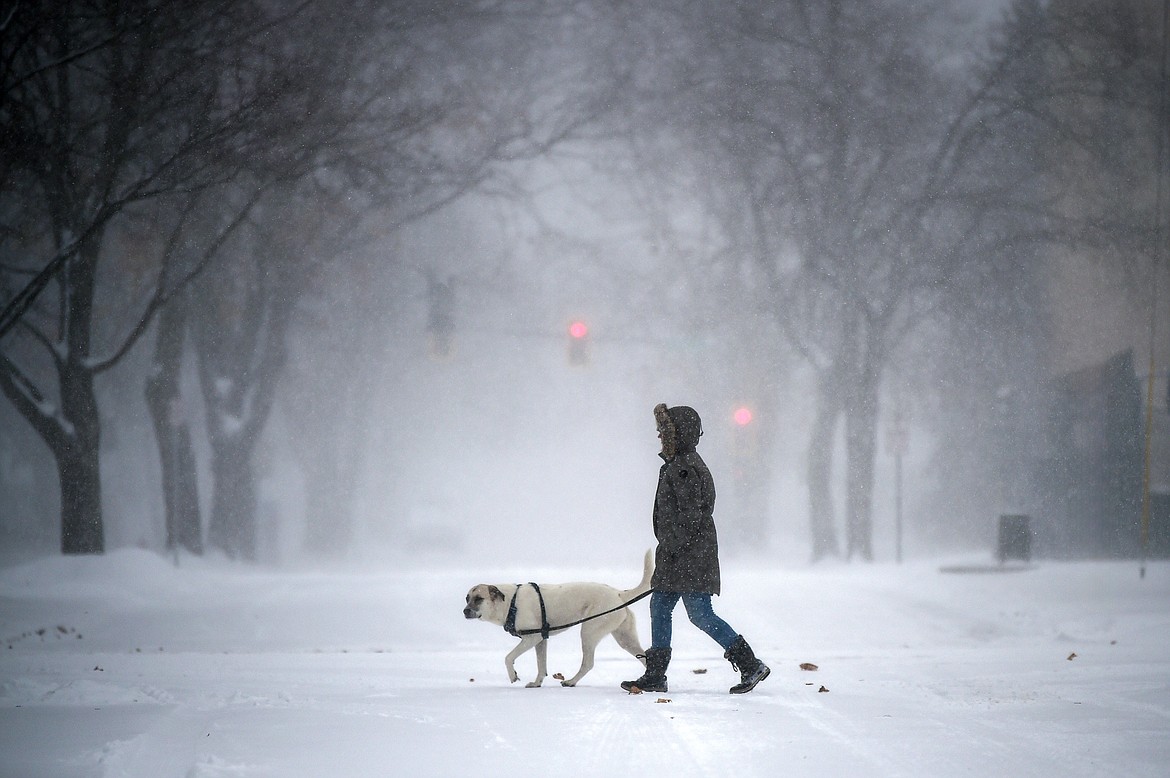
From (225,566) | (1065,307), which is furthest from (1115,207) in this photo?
(225,566)

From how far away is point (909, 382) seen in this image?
3152 cm

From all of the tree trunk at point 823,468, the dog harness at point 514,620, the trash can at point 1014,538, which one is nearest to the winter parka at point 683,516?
the dog harness at point 514,620

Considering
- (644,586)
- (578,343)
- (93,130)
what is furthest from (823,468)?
(644,586)

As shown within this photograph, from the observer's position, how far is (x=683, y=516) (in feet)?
26.2

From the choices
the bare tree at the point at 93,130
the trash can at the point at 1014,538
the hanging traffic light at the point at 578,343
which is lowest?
the trash can at the point at 1014,538

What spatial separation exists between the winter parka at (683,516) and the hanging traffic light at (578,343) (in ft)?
49.6

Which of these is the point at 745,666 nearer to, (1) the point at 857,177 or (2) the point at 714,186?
(1) the point at 857,177

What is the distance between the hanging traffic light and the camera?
2320 centimetres

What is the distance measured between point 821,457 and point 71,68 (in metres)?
17.8

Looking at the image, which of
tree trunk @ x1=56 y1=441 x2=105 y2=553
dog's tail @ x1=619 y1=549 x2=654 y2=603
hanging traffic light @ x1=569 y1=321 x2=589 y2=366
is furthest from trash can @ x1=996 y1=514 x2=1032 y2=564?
tree trunk @ x1=56 y1=441 x2=105 y2=553

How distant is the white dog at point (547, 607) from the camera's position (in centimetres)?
817

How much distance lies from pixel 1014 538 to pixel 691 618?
1579cm

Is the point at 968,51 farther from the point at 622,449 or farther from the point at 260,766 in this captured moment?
the point at 622,449

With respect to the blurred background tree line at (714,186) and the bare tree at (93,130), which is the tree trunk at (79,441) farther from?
the blurred background tree line at (714,186)
